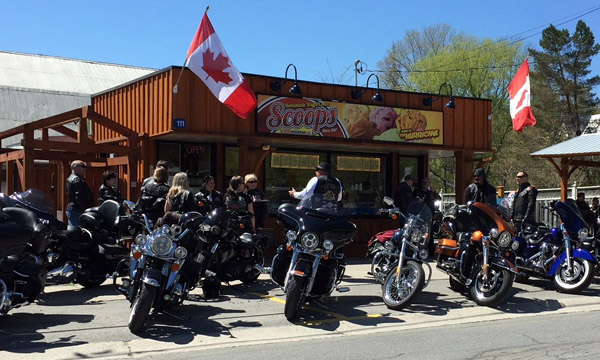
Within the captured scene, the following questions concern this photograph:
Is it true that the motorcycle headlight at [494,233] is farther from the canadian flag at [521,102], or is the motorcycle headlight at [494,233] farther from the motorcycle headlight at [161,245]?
the canadian flag at [521,102]

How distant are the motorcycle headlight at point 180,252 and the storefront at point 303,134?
18.5ft

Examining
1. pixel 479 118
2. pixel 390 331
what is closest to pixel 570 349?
pixel 390 331

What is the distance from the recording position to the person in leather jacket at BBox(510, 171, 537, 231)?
1128 centimetres

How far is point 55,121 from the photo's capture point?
11883 mm

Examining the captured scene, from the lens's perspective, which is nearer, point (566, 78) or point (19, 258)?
point (19, 258)

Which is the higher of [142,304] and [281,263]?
[281,263]

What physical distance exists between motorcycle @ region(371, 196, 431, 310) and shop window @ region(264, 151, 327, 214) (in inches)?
234

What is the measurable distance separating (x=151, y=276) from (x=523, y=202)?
24.7 feet

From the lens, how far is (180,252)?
6.66m

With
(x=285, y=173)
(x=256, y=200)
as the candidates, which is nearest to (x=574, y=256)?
(x=256, y=200)

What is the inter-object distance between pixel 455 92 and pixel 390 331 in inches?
1369

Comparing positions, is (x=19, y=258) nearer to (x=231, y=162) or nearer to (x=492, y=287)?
(x=492, y=287)

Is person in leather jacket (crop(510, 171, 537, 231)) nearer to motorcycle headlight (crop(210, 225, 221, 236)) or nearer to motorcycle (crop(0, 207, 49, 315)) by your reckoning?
motorcycle headlight (crop(210, 225, 221, 236))

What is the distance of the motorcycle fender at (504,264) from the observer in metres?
8.14
